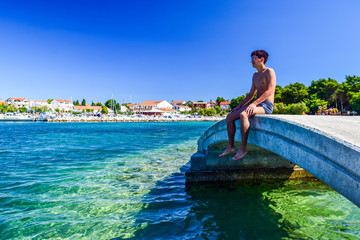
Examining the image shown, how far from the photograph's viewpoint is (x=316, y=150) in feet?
10.5

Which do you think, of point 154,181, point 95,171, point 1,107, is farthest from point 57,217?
point 1,107

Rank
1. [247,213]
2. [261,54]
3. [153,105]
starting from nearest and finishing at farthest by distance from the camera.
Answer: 1. [261,54]
2. [247,213]
3. [153,105]

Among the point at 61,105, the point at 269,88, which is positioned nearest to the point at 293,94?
the point at 269,88

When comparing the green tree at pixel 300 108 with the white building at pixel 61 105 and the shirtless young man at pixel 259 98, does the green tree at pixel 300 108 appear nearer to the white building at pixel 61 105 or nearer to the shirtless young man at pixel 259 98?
the shirtless young man at pixel 259 98

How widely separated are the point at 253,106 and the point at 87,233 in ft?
15.0

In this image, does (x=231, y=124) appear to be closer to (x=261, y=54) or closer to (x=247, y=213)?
(x=261, y=54)

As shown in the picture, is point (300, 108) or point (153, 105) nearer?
point (300, 108)

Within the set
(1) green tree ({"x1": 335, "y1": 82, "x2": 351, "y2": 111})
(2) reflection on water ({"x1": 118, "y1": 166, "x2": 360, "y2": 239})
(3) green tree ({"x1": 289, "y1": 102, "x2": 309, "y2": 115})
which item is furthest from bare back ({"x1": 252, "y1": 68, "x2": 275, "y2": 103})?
(1) green tree ({"x1": 335, "y1": 82, "x2": 351, "y2": 111})

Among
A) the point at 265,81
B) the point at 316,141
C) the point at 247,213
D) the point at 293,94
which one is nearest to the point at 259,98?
the point at 265,81

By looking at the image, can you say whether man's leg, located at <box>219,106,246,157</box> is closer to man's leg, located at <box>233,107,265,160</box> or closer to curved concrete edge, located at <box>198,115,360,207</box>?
man's leg, located at <box>233,107,265,160</box>

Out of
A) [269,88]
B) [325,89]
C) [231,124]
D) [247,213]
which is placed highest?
[325,89]

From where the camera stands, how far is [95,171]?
11.2m

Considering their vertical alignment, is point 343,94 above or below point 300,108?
above

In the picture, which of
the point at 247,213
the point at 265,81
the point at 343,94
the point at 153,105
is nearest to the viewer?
the point at 265,81
